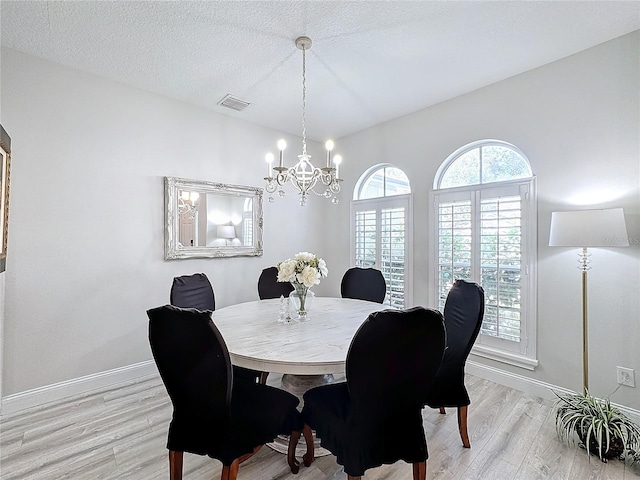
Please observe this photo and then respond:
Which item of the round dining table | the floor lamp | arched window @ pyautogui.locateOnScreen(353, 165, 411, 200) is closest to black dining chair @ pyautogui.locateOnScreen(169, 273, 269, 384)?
the round dining table

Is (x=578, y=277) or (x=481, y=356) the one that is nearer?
(x=578, y=277)

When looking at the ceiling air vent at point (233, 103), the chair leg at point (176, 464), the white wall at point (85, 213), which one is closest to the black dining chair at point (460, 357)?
the chair leg at point (176, 464)

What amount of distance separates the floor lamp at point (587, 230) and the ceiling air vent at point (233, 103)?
3159 millimetres

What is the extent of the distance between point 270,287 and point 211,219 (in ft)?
3.54

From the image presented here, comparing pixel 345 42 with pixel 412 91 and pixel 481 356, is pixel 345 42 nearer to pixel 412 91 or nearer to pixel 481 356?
pixel 412 91

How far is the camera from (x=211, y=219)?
361 centimetres

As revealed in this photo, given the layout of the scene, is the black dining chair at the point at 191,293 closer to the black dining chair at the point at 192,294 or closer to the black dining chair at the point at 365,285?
the black dining chair at the point at 192,294

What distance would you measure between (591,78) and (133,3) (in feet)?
11.3

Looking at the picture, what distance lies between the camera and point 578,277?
2531 millimetres

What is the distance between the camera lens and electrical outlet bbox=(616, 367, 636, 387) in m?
2.28

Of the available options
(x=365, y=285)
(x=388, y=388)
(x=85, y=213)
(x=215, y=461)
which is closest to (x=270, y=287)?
(x=365, y=285)

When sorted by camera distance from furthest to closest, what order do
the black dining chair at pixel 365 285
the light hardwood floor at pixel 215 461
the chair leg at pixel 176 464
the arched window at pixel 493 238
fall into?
the black dining chair at pixel 365 285 < the arched window at pixel 493 238 < the light hardwood floor at pixel 215 461 < the chair leg at pixel 176 464

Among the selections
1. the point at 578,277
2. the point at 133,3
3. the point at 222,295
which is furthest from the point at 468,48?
the point at 222,295

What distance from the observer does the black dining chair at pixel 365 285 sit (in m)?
3.27
